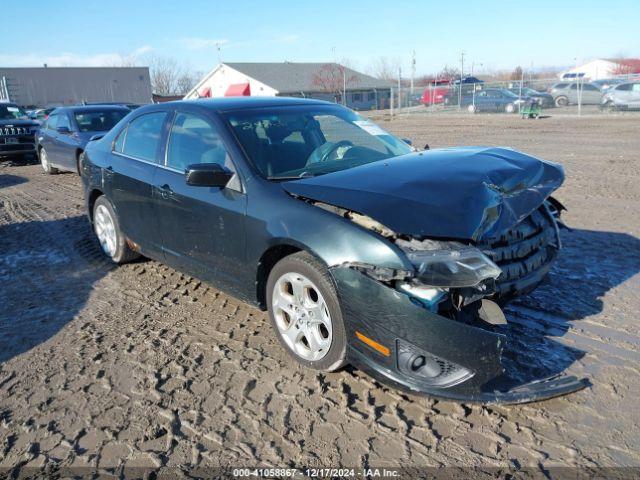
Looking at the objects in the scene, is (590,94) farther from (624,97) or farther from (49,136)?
(49,136)

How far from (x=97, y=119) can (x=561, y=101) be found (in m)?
28.3

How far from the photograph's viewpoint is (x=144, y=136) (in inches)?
190

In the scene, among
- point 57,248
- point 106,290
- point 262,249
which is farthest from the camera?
point 57,248

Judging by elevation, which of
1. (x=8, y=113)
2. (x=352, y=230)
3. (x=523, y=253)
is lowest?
(x=523, y=253)

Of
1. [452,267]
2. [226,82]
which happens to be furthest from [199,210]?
[226,82]

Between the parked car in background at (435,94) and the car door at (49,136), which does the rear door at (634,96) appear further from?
the car door at (49,136)

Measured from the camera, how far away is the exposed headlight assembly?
2736 mm

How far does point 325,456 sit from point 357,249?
1058 millimetres

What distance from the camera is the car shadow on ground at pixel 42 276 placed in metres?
4.13

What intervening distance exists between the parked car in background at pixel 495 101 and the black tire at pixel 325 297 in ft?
94.9

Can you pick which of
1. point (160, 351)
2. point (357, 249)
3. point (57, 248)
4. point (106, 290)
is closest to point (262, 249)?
point (357, 249)

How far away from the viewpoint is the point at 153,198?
14.6ft

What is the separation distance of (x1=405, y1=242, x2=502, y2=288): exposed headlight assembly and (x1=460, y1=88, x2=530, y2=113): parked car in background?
28909 millimetres

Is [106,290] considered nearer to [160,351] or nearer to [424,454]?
[160,351]
